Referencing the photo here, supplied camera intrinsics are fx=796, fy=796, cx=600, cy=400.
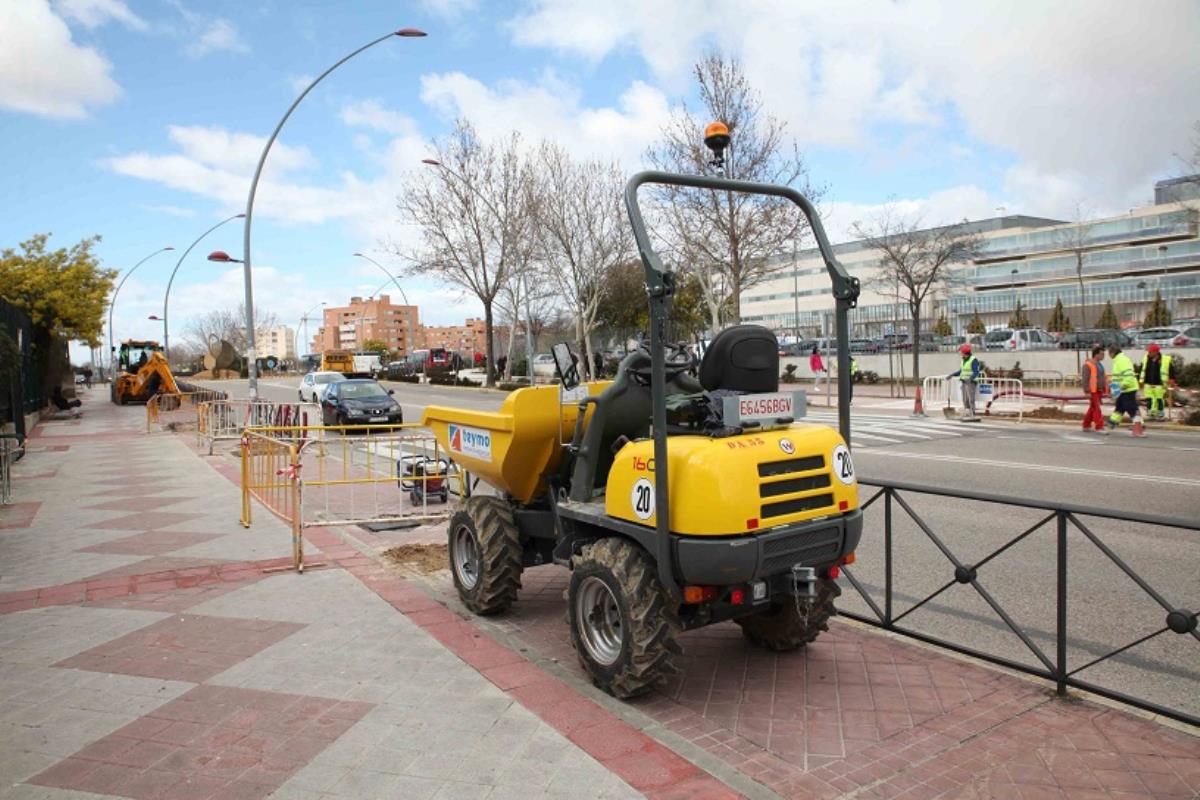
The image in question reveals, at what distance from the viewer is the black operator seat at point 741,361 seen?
4301 millimetres

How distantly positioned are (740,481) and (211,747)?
9.39 ft

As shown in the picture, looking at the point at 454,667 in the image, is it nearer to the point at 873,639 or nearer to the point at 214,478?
the point at 873,639

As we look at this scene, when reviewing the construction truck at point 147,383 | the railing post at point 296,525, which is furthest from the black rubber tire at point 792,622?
the construction truck at point 147,383

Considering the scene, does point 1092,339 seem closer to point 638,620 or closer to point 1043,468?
point 1043,468

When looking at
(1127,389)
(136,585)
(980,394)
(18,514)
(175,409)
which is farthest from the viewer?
(175,409)

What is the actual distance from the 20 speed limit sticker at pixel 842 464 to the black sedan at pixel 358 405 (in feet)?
59.9

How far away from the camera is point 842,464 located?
439cm

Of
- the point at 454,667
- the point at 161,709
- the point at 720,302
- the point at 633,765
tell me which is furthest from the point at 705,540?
the point at 720,302

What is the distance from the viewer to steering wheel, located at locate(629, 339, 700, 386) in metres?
4.59

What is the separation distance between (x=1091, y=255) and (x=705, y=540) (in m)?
90.8

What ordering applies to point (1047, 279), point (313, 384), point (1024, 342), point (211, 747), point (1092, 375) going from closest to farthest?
point (211, 747) → point (1092, 375) → point (313, 384) → point (1024, 342) → point (1047, 279)

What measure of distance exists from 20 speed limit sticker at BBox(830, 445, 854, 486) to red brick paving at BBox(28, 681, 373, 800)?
9.30ft

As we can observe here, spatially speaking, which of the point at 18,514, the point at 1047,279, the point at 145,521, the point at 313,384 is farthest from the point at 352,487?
the point at 1047,279

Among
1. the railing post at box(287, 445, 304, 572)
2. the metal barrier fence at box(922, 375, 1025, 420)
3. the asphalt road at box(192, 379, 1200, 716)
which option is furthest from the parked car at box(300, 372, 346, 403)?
the railing post at box(287, 445, 304, 572)
